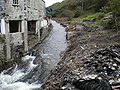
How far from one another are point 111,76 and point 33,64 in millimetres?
8918

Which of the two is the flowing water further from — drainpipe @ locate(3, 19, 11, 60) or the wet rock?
the wet rock

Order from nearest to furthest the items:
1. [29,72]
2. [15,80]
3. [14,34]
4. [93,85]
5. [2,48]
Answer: [93,85] < [15,80] < [2,48] < [29,72] < [14,34]

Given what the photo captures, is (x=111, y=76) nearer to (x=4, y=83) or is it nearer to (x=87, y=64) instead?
(x=87, y=64)

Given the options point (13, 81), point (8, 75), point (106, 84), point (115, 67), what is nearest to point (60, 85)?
point (106, 84)

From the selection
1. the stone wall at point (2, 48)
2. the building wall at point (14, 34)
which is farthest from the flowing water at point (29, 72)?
the stone wall at point (2, 48)

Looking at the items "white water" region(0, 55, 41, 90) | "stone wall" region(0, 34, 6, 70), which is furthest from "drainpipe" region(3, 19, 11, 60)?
"white water" region(0, 55, 41, 90)

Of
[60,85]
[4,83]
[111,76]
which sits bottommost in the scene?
[4,83]

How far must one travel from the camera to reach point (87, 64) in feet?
39.4

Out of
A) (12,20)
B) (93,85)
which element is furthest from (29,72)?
(93,85)

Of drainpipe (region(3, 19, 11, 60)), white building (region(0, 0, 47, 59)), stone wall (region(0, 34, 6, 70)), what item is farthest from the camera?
drainpipe (region(3, 19, 11, 60))

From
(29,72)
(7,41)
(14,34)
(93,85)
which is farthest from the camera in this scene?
(14,34)

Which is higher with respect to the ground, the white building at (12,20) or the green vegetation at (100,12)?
the green vegetation at (100,12)

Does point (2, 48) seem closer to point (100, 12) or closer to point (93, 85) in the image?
point (93, 85)

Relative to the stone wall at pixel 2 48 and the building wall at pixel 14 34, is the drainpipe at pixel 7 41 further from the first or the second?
the stone wall at pixel 2 48
